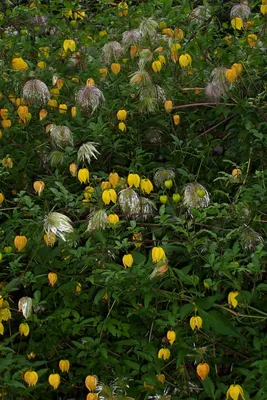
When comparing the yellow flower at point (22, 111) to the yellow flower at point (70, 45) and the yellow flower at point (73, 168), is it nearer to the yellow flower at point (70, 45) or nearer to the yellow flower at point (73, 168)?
the yellow flower at point (73, 168)

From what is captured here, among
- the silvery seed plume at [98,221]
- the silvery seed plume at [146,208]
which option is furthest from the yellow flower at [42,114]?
the silvery seed plume at [98,221]

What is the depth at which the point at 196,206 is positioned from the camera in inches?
104

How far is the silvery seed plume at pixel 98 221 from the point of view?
8.04 feet

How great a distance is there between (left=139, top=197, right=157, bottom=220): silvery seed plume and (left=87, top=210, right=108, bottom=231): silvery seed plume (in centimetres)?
24

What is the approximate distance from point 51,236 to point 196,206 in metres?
0.54

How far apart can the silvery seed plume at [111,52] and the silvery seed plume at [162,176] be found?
929 millimetres

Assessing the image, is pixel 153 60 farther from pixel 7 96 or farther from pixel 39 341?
pixel 39 341

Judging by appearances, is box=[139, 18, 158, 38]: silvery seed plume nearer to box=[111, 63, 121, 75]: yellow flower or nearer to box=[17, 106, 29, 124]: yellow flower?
box=[111, 63, 121, 75]: yellow flower

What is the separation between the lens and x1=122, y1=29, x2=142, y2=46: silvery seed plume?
3.64m

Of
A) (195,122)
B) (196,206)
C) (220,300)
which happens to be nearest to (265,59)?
(195,122)

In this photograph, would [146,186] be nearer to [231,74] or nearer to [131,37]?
[231,74]

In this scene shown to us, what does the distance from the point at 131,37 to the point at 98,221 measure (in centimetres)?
150

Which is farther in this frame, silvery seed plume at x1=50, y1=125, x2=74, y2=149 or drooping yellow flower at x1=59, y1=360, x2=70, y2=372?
silvery seed plume at x1=50, y1=125, x2=74, y2=149

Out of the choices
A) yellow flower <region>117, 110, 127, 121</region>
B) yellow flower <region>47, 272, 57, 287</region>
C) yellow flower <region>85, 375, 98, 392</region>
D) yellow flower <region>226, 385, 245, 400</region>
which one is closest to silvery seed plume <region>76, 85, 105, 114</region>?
yellow flower <region>117, 110, 127, 121</region>
